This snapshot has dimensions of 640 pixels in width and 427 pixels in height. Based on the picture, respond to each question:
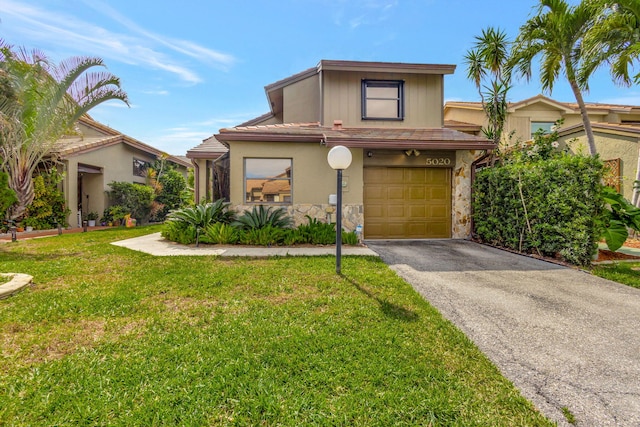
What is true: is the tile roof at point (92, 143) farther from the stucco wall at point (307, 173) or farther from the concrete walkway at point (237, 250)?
the stucco wall at point (307, 173)

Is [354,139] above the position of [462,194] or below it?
above

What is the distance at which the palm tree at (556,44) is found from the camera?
8117 millimetres

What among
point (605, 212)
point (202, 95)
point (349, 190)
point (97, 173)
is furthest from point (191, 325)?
Result: point (97, 173)

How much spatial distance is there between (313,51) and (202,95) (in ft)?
19.7

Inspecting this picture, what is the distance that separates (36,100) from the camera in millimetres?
8828

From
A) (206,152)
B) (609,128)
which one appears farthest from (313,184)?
(609,128)

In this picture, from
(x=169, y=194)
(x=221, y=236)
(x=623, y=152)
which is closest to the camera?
(x=221, y=236)

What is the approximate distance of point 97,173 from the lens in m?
14.7

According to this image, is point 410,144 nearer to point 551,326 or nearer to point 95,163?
point 551,326

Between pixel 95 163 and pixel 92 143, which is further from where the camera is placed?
pixel 95 163

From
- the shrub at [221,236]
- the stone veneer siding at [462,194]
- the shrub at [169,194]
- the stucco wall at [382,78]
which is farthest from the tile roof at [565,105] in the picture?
the shrub at [169,194]

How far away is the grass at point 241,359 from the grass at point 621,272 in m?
4.10

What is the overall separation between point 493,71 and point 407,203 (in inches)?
212

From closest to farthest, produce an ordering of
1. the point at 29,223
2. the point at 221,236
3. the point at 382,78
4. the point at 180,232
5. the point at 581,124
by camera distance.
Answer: the point at 221,236 → the point at 180,232 → the point at 581,124 → the point at 382,78 → the point at 29,223
